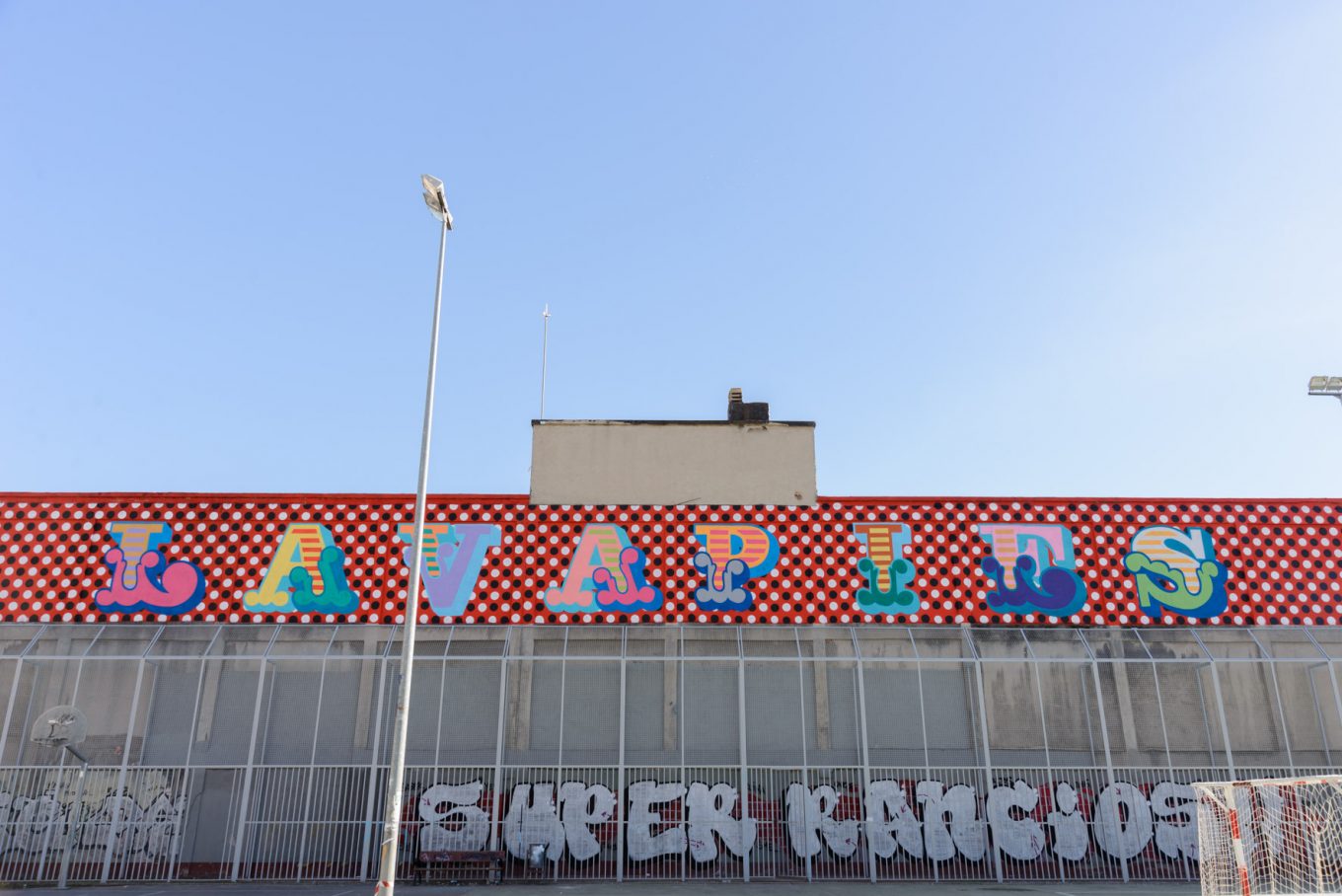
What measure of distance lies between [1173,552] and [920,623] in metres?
7.44

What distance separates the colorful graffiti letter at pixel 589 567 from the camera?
25781 millimetres

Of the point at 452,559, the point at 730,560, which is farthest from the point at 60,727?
the point at 730,560

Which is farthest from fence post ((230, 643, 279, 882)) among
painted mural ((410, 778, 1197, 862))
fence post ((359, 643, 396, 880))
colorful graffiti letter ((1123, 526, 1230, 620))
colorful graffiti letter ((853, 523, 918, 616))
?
colorful graffiti letter ((1123, 526, 1230, 620))

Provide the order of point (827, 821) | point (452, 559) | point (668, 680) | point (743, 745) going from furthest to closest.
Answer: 1. point (452, 559)
2. point (668, 680)
3. point (743, 745)
4. point (827, 821)

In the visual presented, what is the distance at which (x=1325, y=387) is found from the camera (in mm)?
25953

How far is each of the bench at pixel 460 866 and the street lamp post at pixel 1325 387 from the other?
2446cm

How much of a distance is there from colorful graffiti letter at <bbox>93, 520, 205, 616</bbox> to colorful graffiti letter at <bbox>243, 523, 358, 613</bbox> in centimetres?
160

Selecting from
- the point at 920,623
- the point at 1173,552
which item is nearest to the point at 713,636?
the point at 920,623

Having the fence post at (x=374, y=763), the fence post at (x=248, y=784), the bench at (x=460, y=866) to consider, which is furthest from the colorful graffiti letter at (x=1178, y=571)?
the fence post at (x=248, y=784)

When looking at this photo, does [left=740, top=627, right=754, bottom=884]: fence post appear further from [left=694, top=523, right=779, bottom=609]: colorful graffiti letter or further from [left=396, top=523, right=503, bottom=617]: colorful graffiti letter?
[left=396, top=523, right=503, bottom=617]: colorful graffiti letter

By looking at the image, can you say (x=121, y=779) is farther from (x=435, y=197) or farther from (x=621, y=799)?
(x=435, y=197)

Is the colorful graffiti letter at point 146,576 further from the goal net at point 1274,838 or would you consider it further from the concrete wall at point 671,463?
the goal net at point 1274,838

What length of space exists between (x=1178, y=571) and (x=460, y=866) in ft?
66.5

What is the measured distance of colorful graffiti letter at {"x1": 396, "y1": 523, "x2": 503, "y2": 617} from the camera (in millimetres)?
25672
